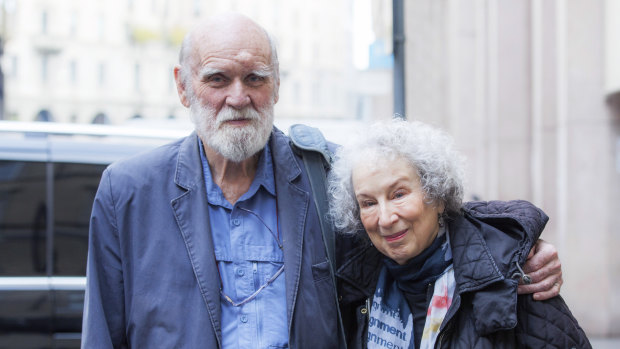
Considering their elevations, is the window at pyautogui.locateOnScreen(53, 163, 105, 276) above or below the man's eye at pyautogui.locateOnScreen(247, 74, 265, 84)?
below

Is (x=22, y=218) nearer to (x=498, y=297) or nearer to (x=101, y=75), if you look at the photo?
(x=498, y=297)

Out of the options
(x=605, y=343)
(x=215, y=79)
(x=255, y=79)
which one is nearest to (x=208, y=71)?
(x=215, y=79)

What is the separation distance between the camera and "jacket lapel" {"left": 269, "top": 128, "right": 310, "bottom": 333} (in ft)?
7.53

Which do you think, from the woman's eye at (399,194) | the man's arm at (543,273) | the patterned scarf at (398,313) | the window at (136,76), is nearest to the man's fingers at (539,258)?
the man's arm at (543,273)

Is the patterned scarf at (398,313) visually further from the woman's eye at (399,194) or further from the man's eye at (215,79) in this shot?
the man's eye at (215,79)

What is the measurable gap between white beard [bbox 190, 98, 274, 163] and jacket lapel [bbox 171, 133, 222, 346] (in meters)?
0.11

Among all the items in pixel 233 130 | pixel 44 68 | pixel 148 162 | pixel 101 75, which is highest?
pixel 44 68

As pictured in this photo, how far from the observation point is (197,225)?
2.33 meters

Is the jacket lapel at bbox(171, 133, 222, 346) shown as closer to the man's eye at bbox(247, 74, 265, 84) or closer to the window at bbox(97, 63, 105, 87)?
the man's eye at bbox(247, 74, 265, 84)

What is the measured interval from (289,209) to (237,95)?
45cm

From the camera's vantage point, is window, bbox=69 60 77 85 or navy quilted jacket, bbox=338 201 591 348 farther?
window, bbox=69 60 77 85

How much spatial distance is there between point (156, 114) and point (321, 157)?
160ft

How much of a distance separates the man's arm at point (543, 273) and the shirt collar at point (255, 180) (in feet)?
3.07

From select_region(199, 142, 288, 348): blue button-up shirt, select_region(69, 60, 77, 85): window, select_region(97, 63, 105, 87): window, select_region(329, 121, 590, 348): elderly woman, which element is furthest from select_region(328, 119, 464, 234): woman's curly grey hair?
select_region(97, 63, 105, 87): window
